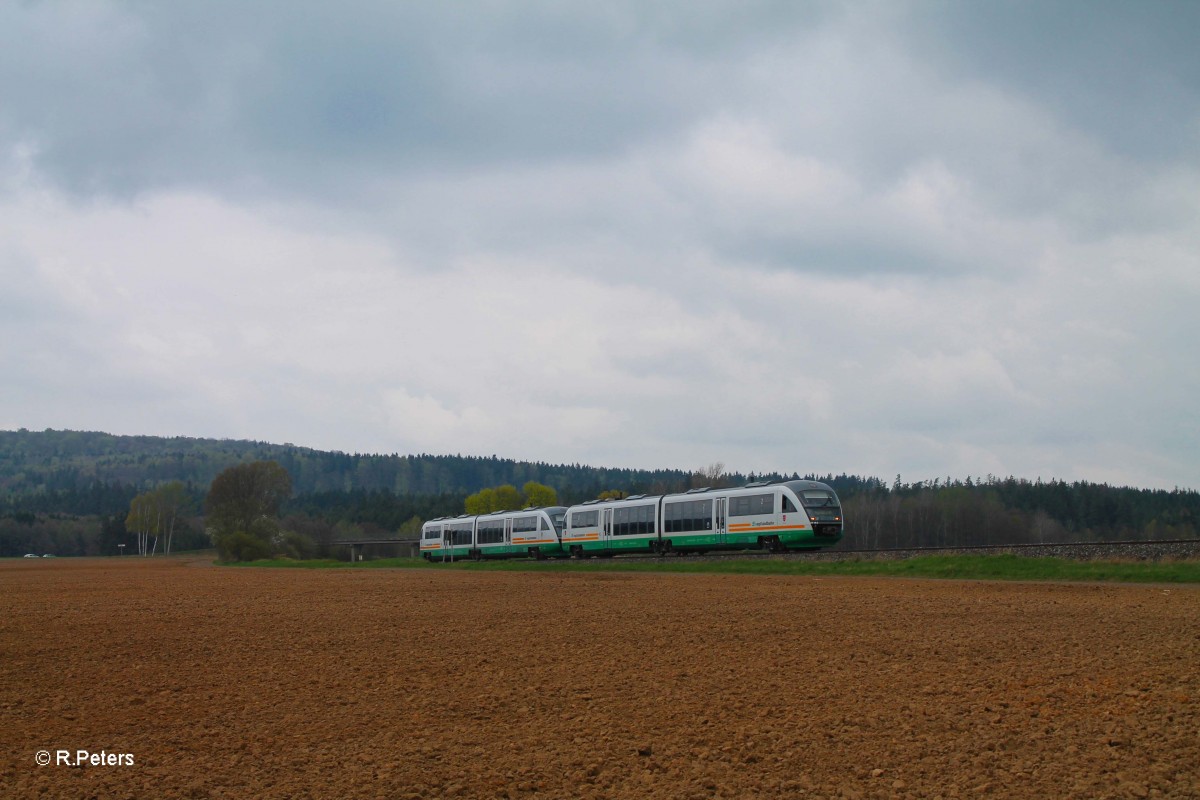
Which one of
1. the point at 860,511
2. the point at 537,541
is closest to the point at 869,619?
the point at 537,541

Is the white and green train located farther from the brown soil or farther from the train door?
the brown soil

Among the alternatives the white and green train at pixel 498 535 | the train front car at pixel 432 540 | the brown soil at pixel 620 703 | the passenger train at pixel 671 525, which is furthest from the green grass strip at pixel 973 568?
the train front car at pixel 432 540

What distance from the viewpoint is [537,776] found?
8.66 meters

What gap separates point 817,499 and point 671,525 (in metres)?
9.20

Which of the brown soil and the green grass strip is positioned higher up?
the green grass strip

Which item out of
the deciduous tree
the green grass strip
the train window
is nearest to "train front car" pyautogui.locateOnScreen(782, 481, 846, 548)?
the train window

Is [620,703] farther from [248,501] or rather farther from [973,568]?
[248,501]

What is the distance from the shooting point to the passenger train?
41688 mm

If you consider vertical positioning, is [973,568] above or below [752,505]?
below

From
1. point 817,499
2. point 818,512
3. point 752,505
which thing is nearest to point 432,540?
point 752,505

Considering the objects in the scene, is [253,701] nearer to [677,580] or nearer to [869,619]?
[869,619]

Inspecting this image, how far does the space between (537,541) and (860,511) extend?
230 ft

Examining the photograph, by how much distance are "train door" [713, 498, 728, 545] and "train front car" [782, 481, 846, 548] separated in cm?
392

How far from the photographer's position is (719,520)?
45.4 m
